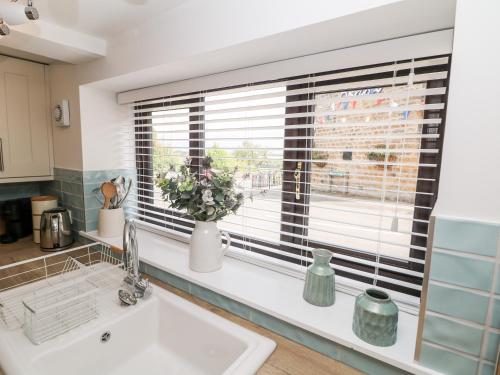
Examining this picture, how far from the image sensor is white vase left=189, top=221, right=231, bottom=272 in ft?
3.80

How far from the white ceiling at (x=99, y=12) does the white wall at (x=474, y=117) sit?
3.21ft

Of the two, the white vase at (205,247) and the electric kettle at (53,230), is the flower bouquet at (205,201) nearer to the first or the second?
the white vase at (205,247)

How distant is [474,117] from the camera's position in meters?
0.59

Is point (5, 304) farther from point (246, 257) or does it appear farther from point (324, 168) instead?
point (324, 168)

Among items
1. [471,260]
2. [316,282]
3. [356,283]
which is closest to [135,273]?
[316,282]

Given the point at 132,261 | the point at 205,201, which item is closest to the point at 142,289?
the point at 132,261

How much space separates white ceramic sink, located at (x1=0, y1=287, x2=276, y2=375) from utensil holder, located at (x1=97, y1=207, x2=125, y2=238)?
68 centimetres

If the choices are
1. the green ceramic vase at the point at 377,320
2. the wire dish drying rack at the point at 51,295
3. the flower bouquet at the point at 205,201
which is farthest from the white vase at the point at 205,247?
the green ceramic vase at the point at 377,320

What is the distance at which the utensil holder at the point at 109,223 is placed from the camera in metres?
1.67

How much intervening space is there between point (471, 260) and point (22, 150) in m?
2.35

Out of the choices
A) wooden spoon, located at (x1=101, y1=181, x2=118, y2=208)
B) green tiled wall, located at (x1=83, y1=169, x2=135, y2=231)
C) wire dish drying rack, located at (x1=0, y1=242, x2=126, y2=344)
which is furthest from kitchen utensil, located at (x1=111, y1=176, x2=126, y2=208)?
wire dish drying rack, located at (x1=0, y1=242, x2=126, y2=344)

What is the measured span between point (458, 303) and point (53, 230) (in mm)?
1925

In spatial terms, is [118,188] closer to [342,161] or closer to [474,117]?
→ [342,161]

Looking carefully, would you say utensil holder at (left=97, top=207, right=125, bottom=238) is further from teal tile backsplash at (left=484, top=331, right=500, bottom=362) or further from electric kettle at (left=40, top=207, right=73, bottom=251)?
teal tile backsplash at (left=484, top=331, right=500, bottom=362)
